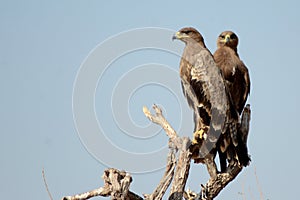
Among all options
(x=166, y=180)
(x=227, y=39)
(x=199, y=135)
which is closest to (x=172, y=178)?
(x=166, y=180)

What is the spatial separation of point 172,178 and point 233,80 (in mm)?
2085

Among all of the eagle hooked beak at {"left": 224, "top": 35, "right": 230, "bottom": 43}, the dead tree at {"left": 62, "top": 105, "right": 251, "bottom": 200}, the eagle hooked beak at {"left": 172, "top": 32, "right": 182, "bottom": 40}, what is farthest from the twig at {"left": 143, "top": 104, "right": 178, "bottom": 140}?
the eagle hooked beak at {"left": 224, "top": 35, "right": 230, "bottom": 43}

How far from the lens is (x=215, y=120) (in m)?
6.73

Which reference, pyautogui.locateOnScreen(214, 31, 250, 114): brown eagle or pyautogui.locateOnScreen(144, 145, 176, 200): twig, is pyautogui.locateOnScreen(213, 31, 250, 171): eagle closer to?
pyautogui.locateOnScreen(214, 31, 250, 114): brown eagle

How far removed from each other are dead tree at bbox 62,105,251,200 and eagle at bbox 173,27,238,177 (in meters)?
0.16

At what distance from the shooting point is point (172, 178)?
5.38 meters

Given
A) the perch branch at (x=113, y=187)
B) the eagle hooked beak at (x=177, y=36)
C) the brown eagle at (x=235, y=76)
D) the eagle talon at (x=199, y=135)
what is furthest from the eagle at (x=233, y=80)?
the perch branch at (x=113, y=187)

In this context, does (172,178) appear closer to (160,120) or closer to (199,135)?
(160,120)

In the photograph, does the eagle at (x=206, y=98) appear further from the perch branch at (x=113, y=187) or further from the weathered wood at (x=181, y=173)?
the perch branch at (x=113, y=187)

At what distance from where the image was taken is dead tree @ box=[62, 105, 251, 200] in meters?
4.76

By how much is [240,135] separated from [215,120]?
1.15 feet

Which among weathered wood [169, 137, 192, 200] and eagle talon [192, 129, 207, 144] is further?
eagle talon [192, 129, 207, 144]

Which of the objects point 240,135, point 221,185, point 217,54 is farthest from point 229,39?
point 221,185

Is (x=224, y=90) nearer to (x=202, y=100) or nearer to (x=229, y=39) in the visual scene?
(x=202, y=100)
